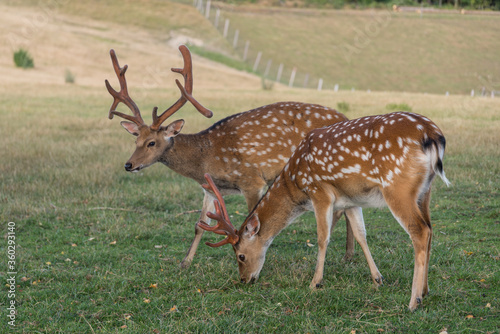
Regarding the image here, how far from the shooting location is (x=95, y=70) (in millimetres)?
35719

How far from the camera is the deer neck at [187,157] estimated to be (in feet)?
23.5

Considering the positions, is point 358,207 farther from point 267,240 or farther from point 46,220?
point 46,220

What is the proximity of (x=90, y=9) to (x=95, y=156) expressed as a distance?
48482mm

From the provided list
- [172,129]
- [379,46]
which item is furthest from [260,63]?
[172,129]

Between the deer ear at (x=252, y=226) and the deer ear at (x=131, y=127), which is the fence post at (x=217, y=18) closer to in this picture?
the deer ear at (x=131, y=127)

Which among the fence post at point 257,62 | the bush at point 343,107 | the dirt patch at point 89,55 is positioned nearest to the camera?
the bush at point 343,107

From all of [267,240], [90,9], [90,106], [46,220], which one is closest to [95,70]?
[90,106]

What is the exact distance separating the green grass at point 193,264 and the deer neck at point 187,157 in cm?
87

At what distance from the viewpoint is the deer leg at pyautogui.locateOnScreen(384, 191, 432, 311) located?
16.0 ft

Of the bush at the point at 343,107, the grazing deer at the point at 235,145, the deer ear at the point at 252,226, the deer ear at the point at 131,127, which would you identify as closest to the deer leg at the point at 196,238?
the grazing deer at the point at 235,145

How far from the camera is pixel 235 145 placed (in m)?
7.16

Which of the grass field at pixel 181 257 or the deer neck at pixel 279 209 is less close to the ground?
the deer neck at pixel 279 209

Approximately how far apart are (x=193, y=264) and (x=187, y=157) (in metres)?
1.35

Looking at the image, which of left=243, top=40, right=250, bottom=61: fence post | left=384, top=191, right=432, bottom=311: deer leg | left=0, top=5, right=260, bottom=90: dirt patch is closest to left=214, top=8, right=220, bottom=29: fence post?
left=243, top=40, right=250, bottom=61: fence post
